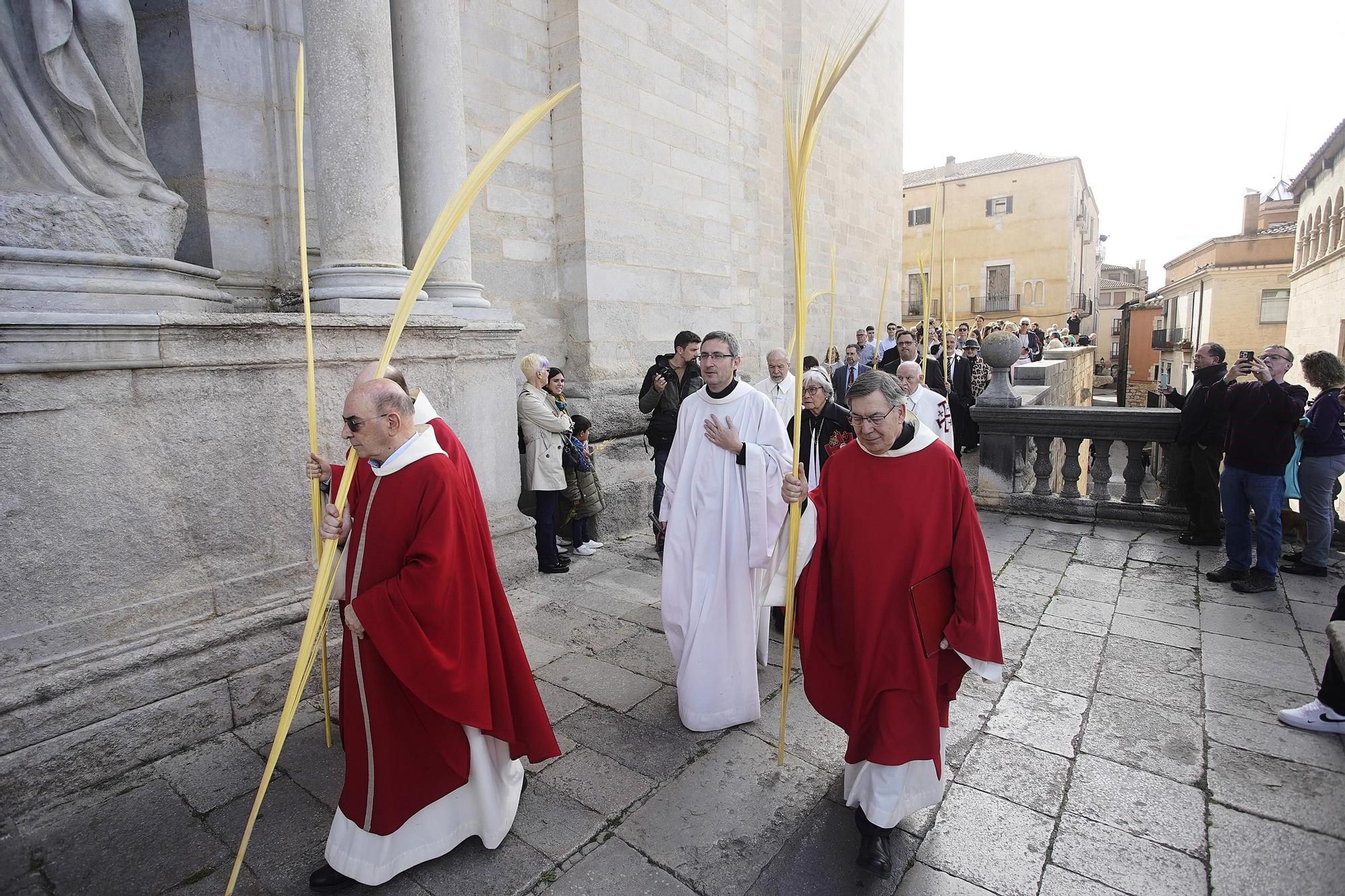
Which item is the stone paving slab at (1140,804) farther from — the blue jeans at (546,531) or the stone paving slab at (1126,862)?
the blue jeans at (546,531)

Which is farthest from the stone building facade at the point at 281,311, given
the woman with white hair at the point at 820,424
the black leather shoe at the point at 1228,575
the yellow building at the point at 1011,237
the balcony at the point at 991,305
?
the balcony at the point at 991,305

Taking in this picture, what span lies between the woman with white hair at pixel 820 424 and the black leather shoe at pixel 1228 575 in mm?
3070

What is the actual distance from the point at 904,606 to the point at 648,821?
4.11 feet

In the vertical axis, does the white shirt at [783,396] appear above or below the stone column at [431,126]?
below

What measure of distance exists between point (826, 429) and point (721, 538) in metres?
1.44

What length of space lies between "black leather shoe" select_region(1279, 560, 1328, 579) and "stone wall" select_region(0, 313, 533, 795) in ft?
21.7

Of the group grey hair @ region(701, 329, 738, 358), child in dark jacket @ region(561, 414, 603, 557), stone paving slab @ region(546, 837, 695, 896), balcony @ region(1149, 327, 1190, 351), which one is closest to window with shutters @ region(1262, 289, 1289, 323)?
balcony @ region(1149, 327, 1190, 351)

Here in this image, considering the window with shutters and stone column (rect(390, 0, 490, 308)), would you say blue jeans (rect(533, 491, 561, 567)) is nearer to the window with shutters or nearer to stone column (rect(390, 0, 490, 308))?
stone column (rect(390, 0, 490, 308))

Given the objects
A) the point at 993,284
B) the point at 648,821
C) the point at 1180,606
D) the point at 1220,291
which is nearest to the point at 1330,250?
the point at 1220,291

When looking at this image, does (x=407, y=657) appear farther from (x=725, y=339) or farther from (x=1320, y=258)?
(x=1320, y=258)

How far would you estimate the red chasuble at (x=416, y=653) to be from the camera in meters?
2.25

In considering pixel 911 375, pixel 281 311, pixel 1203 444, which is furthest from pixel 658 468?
pixel 1203 444

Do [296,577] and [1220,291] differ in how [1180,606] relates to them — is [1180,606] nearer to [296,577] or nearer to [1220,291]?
[296,577]

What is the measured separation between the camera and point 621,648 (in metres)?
4.22
